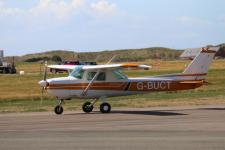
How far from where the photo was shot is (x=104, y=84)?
2417cm

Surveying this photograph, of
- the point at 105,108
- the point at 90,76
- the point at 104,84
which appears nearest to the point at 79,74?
the point at 90,76

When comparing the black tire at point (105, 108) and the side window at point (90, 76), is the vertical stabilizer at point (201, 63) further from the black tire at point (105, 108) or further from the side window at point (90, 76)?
the side window at point (90, 76)

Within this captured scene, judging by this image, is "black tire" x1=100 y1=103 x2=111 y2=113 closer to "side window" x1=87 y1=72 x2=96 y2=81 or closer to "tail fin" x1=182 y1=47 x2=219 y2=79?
"side window" x1=87 y1=72 x2=96 y2=81

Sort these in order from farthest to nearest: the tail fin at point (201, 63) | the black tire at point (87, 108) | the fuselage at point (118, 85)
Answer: the tail fin at point (201, 63) < the black tire at point (87, 108) < the fuselage at point (118, 85)

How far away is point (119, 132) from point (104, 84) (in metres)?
9.38

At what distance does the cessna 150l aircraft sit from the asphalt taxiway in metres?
2.65

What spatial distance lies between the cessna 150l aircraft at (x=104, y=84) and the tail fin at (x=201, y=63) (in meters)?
0.05

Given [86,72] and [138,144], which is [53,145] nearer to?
[138,144]

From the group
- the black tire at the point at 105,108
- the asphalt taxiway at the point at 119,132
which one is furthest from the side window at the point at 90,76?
the asphalt taxiway at the point at 119,132

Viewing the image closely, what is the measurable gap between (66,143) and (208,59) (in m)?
14.3

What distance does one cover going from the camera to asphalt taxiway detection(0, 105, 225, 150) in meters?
12.0

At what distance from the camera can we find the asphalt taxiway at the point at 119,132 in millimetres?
12031

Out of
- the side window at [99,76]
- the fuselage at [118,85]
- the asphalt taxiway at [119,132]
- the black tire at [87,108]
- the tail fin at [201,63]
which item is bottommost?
the asphalt taxiway at [119,132]

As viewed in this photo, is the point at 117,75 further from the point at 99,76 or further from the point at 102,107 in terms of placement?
the point at 102,107
